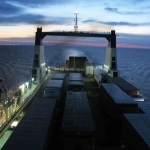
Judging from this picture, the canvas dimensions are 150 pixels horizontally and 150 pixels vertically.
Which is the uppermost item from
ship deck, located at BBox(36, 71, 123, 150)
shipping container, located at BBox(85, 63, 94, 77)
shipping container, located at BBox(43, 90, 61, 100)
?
shipping container, located at BBox(85, 63, 94, 77)

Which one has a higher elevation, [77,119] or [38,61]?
[38,61]

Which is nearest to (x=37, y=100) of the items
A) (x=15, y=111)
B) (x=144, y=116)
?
(x=15, y=111)

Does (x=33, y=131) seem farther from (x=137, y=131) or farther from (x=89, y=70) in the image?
(x=89, y=70)

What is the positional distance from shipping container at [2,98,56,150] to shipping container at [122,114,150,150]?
5.06 metres

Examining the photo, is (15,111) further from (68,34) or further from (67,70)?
(67,70)

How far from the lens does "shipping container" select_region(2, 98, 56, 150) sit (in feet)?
35.7

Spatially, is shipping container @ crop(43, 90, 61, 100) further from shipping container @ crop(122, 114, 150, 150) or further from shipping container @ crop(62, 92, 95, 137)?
shipping container @ crop(122, 114, 150, 150)

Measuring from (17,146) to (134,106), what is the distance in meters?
10.6

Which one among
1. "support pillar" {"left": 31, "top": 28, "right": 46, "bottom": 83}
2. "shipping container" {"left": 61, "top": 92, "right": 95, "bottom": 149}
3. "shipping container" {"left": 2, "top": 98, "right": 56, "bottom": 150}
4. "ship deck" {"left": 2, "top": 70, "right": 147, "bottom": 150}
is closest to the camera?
"shipping container" {"left": 2, "top": 98, "right": 56, "bottom": 150}

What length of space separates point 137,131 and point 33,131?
238 inches

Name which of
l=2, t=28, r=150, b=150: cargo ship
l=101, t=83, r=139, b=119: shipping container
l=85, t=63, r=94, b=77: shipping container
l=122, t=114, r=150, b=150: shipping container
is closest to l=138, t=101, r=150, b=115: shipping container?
l=2, t=28, r=150, b=150: cargo ship

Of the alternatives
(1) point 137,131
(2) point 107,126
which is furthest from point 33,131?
(2) point 107,126

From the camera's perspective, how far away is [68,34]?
40062 millimetres

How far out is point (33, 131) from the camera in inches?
496
